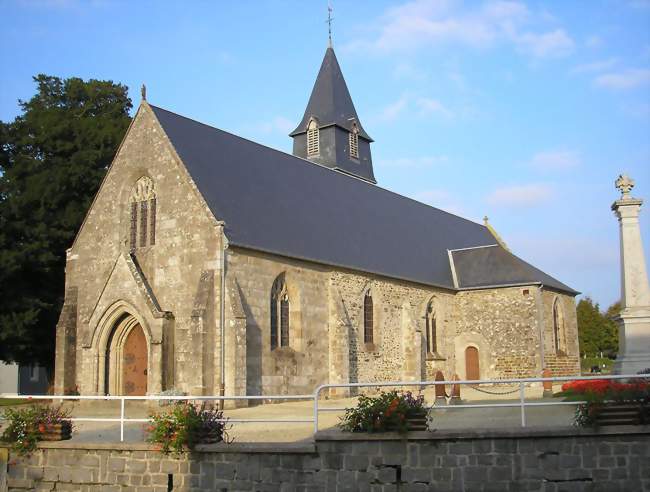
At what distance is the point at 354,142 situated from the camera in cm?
Answer: 3838

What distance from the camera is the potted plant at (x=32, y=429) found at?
12891mm

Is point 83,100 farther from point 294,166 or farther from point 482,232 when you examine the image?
point 482,232

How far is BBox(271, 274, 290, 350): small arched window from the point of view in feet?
75.5

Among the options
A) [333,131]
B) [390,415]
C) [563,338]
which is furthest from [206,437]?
[333,131]

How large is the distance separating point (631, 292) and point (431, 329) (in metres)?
14.3

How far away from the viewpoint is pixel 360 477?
1094 centimetres

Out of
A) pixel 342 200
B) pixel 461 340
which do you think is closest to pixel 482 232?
pixel 461 340

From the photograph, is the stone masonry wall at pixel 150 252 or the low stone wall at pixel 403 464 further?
the stone masonry wall at pixel 150 252

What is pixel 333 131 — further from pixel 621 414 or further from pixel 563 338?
A: pixel 621 414

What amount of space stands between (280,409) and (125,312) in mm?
5986

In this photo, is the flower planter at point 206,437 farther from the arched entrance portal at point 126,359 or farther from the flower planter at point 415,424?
the arched entrance portal at point 126,359

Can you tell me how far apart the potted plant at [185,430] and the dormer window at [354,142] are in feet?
89.7

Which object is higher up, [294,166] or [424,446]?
[294,166]

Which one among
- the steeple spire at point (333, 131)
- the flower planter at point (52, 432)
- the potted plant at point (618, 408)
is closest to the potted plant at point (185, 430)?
the flower planter at point (52, 432)
